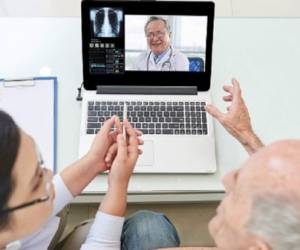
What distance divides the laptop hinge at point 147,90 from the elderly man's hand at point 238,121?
11cm

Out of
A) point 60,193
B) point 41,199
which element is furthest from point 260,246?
point 60,193

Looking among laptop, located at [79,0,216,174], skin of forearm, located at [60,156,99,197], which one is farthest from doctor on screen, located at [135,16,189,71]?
skin of forearm, located at [60,156,99,197]

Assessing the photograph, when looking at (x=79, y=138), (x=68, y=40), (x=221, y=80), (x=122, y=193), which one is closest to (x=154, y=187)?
(x=122, y=193)

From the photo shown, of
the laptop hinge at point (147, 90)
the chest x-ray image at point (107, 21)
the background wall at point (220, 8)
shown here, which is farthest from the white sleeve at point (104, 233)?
the background wall at point (220, 8)

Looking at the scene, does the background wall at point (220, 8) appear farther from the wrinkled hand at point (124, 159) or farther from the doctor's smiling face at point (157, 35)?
the wrinkled hand at point (124, 159)

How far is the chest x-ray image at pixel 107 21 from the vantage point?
1135 millimetres

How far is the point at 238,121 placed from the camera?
3.69 feet

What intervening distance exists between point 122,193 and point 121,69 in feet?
1.00

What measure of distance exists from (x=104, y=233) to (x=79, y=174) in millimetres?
137

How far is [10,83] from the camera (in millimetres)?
1202

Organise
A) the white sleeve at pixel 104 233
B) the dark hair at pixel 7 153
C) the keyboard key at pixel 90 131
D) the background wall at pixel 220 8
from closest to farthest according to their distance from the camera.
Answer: the dark hair at pixel 7 153, the white sleeve at pixel 104 233, the keyboard key at pixel 90 131, the background wall at pixel 220 8

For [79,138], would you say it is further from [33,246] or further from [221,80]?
[221,80]

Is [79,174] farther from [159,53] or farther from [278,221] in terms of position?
[278,221]

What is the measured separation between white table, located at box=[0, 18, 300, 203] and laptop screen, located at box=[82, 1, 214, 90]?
0.10m
